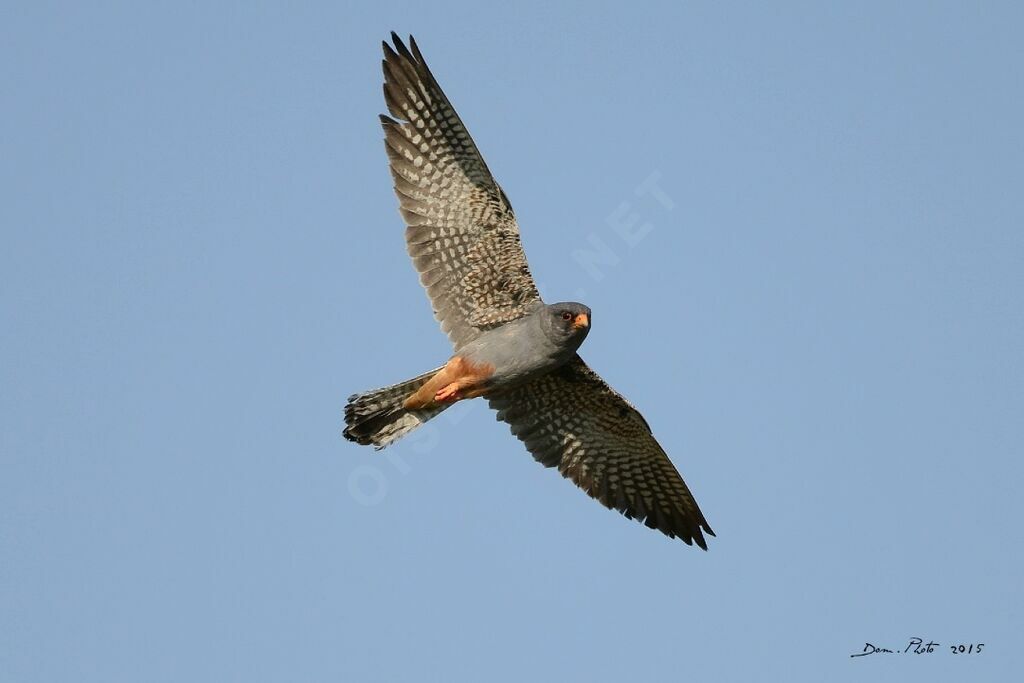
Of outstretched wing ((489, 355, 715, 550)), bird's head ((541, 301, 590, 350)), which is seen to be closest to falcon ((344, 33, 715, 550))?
bird's head ((541, 301, 590, 350))

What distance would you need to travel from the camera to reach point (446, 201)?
14.4 m

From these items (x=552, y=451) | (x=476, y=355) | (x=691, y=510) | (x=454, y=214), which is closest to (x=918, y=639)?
(x=691, y=510)

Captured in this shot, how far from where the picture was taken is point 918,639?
47.0ft

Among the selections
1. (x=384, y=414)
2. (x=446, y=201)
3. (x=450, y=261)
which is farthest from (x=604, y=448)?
(x=446, y=201)

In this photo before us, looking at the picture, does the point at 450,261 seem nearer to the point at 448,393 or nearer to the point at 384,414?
the point at 448,393

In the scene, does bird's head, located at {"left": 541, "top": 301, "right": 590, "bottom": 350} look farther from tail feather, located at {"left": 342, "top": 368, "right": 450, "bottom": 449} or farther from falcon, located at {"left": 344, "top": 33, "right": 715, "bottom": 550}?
tail feather, located at {"left": 342, "top": 368, "right": 450, "bottom": 449}

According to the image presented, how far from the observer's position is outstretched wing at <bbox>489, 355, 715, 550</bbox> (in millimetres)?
15211

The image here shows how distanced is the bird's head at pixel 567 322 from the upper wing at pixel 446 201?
0.81m

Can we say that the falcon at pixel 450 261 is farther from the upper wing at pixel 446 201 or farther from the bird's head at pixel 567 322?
the bird's head at pixel 567 322

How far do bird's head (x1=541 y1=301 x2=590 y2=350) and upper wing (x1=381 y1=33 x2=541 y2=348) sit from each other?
2.66ft

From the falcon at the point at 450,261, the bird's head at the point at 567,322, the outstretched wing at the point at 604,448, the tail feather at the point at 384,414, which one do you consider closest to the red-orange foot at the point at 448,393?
the falcon at the point at 450,261

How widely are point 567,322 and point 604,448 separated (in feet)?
8.51

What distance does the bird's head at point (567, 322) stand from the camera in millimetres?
13477

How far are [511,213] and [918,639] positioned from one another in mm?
6433
